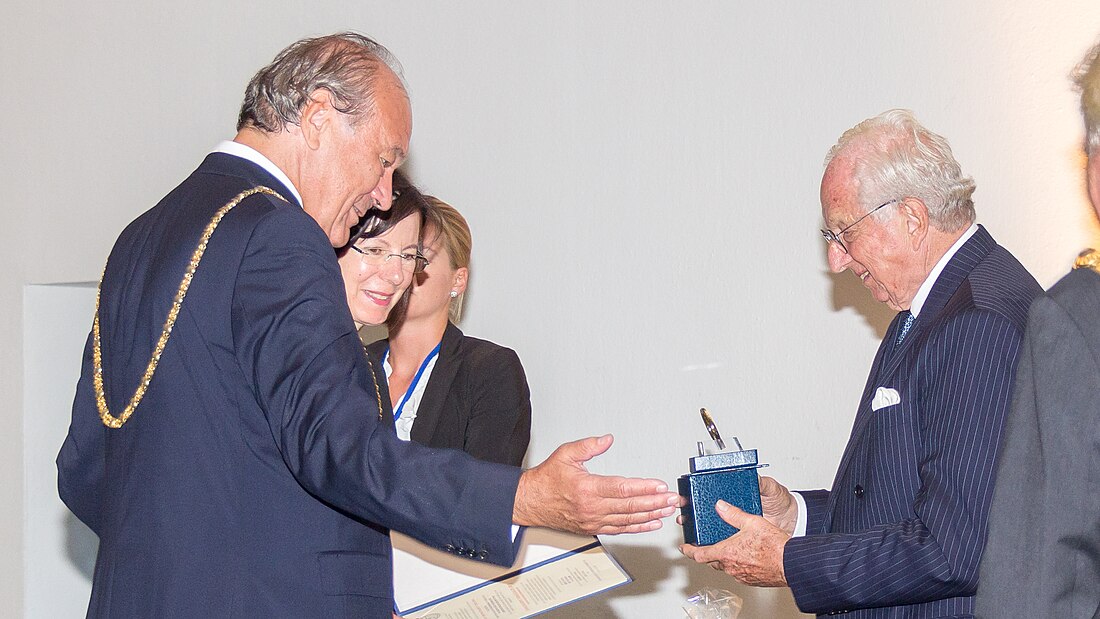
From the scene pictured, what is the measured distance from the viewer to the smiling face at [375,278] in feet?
9.29

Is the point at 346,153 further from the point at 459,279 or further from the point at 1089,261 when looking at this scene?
the point at 459,279

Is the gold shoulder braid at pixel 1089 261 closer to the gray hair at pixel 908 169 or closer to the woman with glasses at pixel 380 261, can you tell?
the gray hair at pixel 908 169

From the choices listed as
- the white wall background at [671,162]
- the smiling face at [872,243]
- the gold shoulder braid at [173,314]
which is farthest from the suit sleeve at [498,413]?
the gold shoulder braid at [173,314]

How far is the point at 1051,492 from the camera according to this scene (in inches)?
48.3

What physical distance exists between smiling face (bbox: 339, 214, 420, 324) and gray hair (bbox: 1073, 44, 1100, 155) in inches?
70.8

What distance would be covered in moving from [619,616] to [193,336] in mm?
2510

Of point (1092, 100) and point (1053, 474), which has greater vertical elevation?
point (1092, 100)

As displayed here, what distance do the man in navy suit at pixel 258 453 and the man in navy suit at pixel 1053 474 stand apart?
1.73ft

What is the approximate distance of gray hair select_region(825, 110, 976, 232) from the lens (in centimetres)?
249

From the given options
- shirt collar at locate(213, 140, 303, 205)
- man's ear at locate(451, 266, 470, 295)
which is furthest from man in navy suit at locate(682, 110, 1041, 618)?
man's ear at locate(451, 266, 470, 295)

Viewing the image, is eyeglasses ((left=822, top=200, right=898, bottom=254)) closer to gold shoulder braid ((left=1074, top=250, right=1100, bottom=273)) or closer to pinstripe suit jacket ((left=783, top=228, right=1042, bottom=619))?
pinstripe suit jacket ((left=783, top=228, right=1042, bottom=619))

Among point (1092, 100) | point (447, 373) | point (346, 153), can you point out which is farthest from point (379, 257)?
point (1092, 100)

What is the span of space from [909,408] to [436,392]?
1429 millimetres

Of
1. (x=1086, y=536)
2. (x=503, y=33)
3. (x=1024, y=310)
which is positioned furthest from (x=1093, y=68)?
(x=503, y=33)
